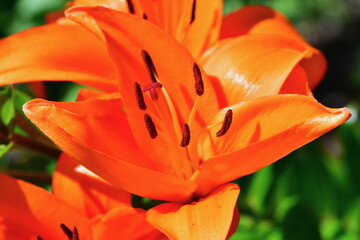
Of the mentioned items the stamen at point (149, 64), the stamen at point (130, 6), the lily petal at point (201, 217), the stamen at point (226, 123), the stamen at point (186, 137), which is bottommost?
the lily petal at point (201, 217)

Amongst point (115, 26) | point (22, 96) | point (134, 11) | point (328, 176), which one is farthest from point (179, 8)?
point (328, 176)

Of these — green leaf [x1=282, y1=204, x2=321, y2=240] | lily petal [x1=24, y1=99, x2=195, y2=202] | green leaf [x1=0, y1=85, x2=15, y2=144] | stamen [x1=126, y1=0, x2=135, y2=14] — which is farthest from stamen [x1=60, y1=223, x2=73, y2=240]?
green leaf [x1=282, y1=204, x2=321, y2=240]

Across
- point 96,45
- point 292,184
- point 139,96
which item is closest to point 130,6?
point 96,45

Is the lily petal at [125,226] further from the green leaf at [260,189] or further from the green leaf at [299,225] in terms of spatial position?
the green leaf at [260,189]

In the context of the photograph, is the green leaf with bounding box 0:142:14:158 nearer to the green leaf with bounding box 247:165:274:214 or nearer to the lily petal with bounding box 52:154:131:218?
the lily petal with bounding box 52:154:131:218

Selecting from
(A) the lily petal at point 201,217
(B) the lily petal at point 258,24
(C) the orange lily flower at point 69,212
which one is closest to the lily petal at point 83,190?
(C) the orange lily flower at point 69,212

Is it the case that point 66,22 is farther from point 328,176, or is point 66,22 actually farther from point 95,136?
point 328,176
